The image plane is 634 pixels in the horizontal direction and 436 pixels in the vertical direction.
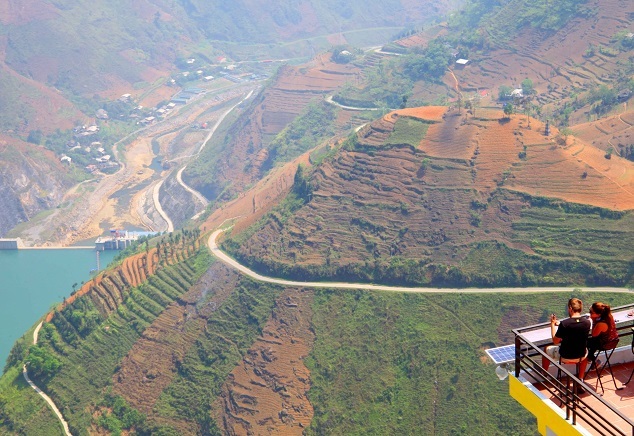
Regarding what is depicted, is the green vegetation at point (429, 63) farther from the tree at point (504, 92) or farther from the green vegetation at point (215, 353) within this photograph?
the green vegetation at point (215, 353)

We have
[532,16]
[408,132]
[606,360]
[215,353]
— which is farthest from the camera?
[532,16]

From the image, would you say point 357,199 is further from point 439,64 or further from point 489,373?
point 439,64

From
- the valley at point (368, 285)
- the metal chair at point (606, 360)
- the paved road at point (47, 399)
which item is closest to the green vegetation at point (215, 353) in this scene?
the valley at point (368, 285)

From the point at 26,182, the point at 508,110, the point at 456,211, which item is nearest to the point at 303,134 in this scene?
the point at 26,182

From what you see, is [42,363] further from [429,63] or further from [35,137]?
[35,137]

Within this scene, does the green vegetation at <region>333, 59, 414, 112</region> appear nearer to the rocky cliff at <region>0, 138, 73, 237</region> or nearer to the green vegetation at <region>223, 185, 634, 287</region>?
the green vegetation at <region>223, 185, 634, 287</region>

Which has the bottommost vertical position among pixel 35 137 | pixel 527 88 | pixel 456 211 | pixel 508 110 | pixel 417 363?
pixel 417 363
